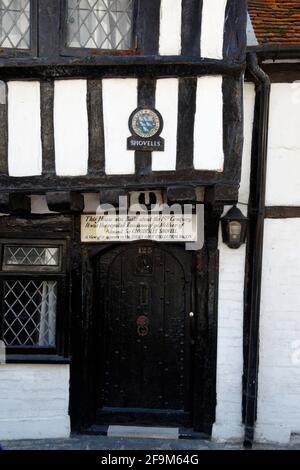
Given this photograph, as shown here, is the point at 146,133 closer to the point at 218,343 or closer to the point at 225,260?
the point at 225,260

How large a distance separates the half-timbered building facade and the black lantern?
2 centimetres

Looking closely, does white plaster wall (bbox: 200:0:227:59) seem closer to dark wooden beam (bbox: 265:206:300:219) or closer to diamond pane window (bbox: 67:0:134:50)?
diamond pane window (bbox: 67:0:134:50)

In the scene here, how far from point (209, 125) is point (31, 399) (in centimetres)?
332

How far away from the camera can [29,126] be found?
16.6 ft

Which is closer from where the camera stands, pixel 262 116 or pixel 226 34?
pixel 226 34

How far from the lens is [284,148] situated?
558cm

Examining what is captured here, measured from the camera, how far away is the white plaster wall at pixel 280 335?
561 cm

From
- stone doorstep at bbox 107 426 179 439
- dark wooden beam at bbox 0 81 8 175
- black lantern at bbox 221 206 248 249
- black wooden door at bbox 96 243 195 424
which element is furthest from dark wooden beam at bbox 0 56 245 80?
stone doorstep at bbox 107 426 179 439

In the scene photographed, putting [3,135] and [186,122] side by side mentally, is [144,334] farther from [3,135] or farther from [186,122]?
[3,135]

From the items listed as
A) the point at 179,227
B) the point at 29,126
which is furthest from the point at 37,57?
the point at 179,227

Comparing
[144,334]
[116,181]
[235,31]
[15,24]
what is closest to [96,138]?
[116,181]

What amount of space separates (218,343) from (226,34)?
9.96 feet

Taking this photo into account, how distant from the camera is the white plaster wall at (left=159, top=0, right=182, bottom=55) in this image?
5.01m

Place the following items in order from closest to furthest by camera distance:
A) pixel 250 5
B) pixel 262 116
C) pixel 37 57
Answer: pixel 37 57, pixel 262 116, pixel 250 5
